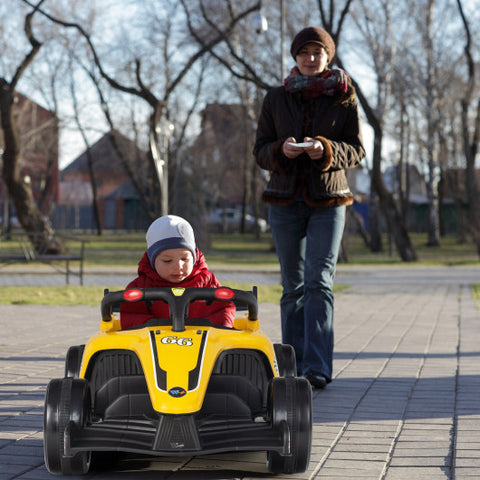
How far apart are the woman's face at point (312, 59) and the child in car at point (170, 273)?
1.86m

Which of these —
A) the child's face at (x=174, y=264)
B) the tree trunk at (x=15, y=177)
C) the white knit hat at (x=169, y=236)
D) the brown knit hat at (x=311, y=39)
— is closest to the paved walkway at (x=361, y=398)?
the child's face at (x=174, y=264)

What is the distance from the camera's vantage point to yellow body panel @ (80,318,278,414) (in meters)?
3.10

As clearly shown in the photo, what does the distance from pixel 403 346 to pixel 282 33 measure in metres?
19.0

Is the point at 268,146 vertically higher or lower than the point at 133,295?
higher

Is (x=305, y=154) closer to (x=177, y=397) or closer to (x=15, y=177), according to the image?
(x=177, y=397)

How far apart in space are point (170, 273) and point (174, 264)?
5 cm

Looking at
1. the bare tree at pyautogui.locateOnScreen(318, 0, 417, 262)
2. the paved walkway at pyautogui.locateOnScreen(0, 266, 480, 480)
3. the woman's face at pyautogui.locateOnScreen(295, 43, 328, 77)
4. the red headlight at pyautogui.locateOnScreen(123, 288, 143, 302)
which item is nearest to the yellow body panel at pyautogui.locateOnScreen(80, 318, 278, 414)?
the red headlight at pyautogui.locateOnScreen(123, 288, 143, 302)

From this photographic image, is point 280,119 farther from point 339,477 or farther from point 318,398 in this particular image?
point 339,477

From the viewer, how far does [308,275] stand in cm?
544

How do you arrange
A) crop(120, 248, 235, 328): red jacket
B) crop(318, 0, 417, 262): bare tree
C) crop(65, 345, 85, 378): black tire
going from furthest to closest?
crop(318, 0, 417, 262): bare tree
crop(120, 248, 235, 328): red jacket
crop(65, 345, 85, 378): black tire

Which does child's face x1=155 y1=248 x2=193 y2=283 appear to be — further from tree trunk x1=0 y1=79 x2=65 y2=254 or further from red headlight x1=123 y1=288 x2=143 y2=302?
tree trunk x1=0 y1=79 x2=65 y2=254

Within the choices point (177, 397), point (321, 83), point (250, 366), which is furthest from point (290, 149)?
point (177, 397)

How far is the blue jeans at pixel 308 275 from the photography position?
211 inches

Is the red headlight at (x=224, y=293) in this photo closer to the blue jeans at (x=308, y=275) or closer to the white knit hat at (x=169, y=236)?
the white knit hat at (x=169, y=236)
